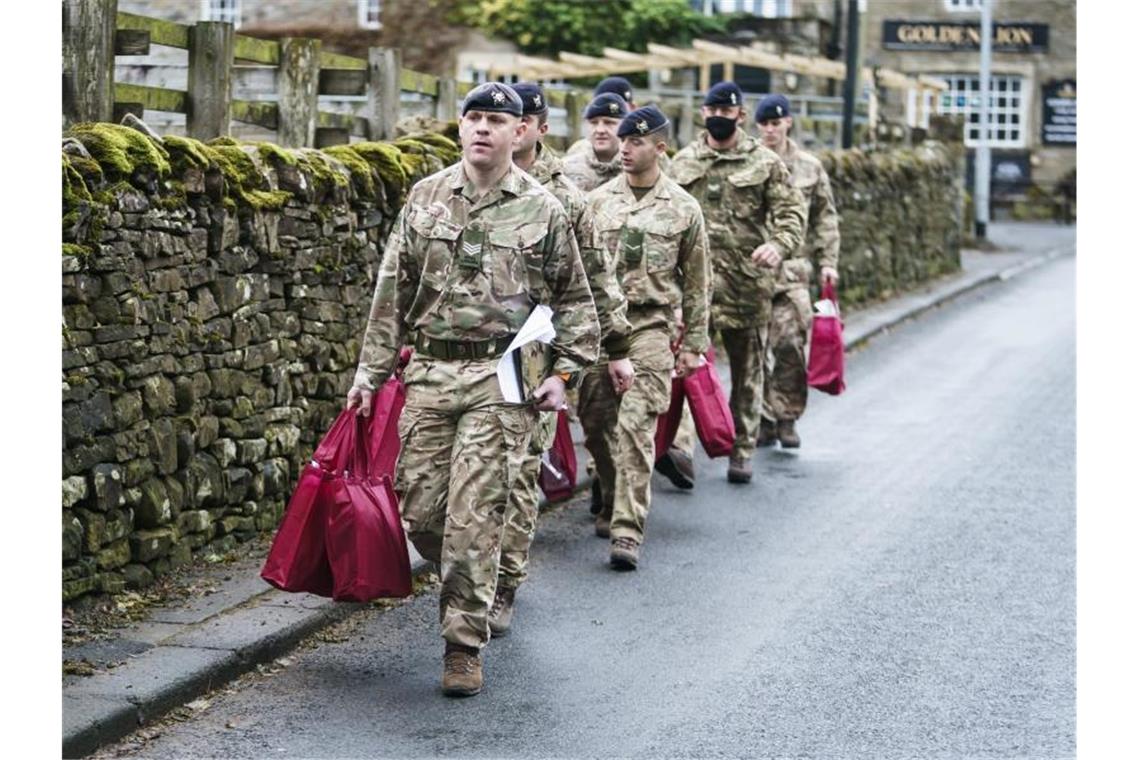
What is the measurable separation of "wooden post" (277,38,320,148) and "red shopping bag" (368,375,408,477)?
3804 millimetres

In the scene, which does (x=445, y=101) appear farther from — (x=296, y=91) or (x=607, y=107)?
(x=607, y=107)

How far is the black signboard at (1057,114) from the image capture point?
43812 mm

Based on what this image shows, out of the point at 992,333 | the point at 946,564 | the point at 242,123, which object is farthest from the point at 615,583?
the point at 992,333

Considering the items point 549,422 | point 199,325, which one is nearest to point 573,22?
point 199,325

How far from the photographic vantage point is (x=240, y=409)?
8492 millimetres

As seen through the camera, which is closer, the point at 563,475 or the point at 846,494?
the point at 563,475

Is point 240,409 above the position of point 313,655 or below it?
above

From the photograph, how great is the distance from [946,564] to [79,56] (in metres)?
4.42

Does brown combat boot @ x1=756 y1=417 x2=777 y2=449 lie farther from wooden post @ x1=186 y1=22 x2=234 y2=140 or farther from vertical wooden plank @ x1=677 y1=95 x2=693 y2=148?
vertical wooden plank @ x1=677 y1=95 x2=693 y2=148

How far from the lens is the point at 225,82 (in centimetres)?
908

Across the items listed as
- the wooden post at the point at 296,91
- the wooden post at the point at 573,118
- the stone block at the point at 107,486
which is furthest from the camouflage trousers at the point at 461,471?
the wooden post at the point at 573,118

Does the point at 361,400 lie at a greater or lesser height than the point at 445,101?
lesser

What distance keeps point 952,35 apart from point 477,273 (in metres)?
38.6

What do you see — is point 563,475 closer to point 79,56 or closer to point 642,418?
point 642,418
